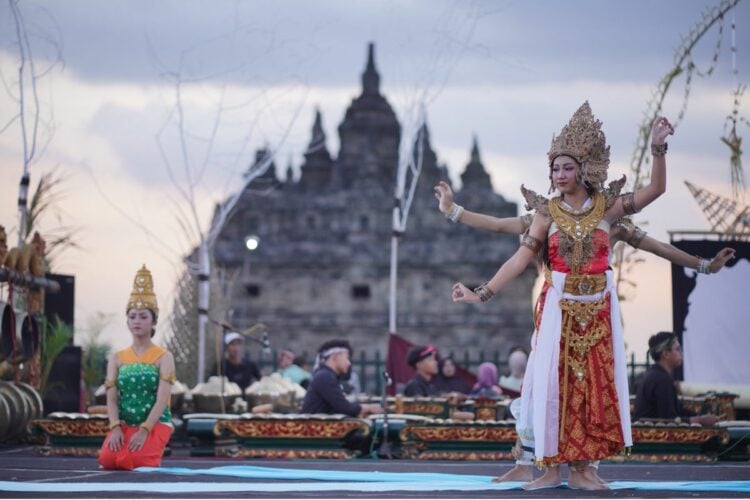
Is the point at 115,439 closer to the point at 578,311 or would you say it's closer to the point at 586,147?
the point at 578,311

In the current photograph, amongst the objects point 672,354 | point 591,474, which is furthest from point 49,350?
point 591,474

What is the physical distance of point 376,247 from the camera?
187 feet

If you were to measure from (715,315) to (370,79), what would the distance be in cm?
5009

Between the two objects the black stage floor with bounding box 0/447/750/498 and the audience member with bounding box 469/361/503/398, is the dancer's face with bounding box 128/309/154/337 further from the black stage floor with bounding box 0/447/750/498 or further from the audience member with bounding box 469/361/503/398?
the audience member with bounding box 469/361/503/398

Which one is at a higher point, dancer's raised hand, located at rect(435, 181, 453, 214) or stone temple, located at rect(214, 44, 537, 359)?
stone temple, located at rect(214, 44, 537, 359)

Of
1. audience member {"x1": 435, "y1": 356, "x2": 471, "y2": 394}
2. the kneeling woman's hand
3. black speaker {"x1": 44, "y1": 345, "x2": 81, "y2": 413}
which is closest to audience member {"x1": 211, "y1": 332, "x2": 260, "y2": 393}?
black speaker {"x1": 44, "y1": 345, "x2": 81, "y2": 413}

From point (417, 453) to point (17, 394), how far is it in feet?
11.9

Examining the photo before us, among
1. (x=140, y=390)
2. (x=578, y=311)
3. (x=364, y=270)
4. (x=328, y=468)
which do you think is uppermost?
(x=364, y=270)

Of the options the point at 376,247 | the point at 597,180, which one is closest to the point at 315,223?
the point at 376,247

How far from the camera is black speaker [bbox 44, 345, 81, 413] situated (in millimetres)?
15055

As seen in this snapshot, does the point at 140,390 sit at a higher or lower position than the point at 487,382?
lower

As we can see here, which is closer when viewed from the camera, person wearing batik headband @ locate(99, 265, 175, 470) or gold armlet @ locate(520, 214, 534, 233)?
gold armlet @ locate(520, 214, 534, 233)

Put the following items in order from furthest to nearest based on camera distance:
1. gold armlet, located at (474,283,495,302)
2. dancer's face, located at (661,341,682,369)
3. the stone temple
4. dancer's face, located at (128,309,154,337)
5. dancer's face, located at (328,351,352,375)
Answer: the stone temple < dancer's face, located at (328,351,352,375) < dancer's face, located at (661,341,682,369) < dancer's face, located at (128,309,154,337) < gold armlet, located at (474,283,495,302)

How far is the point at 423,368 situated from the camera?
14625 mm
